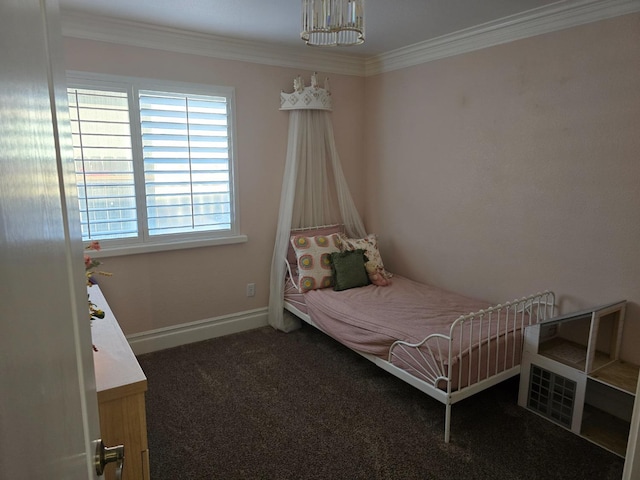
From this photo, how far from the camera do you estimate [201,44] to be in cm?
346

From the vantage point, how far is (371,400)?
288cm

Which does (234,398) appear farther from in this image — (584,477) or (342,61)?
(342,61)

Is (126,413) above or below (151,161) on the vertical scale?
below

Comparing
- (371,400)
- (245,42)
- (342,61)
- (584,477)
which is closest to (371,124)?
(342,61)

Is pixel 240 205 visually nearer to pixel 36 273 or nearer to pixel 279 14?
pixel 279 14

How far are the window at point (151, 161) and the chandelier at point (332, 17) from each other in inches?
62.0

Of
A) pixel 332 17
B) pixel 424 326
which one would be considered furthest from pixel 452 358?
pixel 332 17

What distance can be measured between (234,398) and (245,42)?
286 centimetres

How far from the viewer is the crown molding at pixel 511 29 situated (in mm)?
2594

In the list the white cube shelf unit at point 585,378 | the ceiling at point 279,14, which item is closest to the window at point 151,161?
the ceiling at point 279,14

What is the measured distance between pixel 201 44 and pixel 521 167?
106 inches

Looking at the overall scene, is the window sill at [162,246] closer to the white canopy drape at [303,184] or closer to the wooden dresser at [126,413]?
the white canopy drape at [303,184]

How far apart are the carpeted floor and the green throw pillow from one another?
2.15ft

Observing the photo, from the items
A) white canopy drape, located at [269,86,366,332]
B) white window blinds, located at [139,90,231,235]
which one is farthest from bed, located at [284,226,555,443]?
white window blinds, located at [139,90,231,235]
